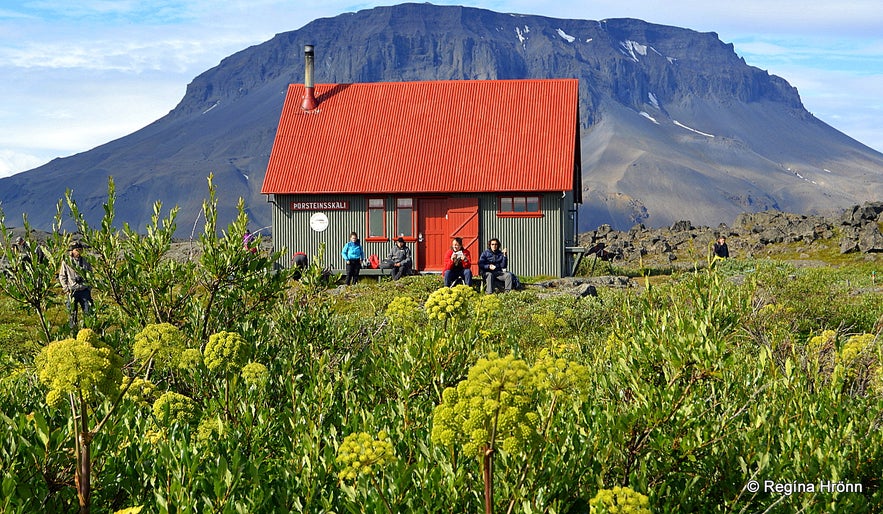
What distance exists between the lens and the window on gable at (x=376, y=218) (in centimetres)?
2981

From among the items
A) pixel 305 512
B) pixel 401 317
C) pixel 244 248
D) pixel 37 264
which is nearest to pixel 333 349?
pixel 401 317

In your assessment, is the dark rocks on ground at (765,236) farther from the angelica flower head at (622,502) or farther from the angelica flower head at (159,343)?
the angelica flower head at (622,502)

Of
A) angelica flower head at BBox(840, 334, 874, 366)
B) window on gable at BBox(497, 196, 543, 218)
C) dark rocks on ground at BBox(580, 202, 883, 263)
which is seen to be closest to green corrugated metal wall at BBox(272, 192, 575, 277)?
window on gable at BBox(497, 196, 543, 218)

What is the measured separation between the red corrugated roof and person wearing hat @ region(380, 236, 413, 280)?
2694 mm

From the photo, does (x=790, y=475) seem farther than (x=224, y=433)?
No

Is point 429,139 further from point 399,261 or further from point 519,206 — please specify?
point 399,261

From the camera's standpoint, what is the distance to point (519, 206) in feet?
95.8

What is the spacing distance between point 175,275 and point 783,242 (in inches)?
1726

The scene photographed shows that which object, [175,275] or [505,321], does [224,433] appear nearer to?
[175,275]

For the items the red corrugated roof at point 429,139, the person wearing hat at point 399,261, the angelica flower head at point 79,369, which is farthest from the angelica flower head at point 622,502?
the red corrugated roof at point 429,139

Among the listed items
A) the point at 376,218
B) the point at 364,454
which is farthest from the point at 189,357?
the point at 376,218

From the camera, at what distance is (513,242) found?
95.7 feet

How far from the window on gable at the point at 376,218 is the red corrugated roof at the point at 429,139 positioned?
0.61 metres

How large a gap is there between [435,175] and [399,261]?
4.10 m
